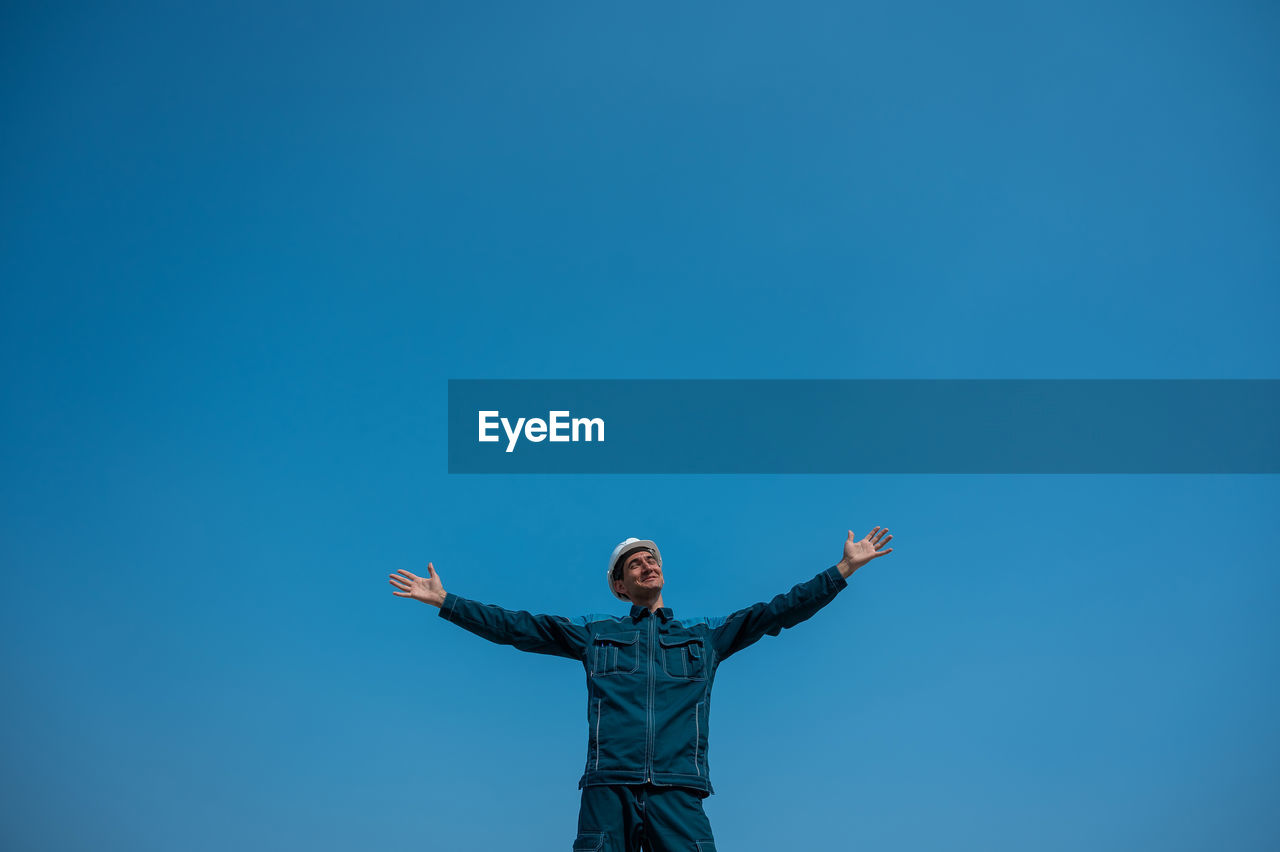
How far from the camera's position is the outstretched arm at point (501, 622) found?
668 centimetres

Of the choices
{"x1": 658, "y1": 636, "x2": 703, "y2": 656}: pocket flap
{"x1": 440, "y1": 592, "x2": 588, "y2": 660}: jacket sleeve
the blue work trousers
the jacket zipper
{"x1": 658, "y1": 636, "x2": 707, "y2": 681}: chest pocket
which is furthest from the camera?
{"x1": 440, "y1": 592, "x2": 588, "y2": 660}: jacket sleeve

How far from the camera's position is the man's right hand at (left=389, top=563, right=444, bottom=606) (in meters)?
6.70

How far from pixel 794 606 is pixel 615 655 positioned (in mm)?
1174

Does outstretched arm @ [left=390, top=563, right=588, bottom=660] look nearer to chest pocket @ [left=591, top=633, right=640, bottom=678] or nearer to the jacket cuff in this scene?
chest pocket @ [left=591, top=633, right=640, bottom=678]

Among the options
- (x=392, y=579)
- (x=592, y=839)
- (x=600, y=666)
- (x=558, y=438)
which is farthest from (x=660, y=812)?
(x=558, y=438)

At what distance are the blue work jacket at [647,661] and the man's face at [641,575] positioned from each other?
0.12 meters

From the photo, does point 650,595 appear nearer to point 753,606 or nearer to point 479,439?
point 753,606

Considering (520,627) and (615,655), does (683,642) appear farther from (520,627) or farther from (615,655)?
(520,627)

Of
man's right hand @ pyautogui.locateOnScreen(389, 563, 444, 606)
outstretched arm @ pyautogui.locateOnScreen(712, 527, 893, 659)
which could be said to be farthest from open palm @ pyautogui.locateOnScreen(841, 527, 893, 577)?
man's right hand @ pyautogui.locateOnScreen(389, 563, 444, 606)

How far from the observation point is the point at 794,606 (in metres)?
6.52

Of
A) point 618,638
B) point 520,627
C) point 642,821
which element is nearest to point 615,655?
point 618,638

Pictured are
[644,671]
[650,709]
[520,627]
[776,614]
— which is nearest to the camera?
[650,709]

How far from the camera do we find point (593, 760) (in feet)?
20.1

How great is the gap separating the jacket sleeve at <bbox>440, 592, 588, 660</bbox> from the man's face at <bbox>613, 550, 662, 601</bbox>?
0.39m
